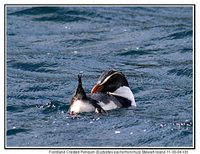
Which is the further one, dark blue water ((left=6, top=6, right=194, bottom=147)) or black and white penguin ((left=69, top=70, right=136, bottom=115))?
black and white penguin ((left=69, top=70, right=136, bottom=115))

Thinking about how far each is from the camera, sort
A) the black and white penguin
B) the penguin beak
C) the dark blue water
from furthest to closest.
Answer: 1. the penguin beak
2. the black and white penguin
3. the dark blue water

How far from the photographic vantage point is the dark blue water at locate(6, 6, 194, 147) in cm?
1099

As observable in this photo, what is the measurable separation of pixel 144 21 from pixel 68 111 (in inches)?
299

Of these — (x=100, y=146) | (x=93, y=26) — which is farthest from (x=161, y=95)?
(x=93, y=26)

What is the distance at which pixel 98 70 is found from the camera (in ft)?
50.3

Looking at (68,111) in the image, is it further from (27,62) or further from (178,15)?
(178,15)

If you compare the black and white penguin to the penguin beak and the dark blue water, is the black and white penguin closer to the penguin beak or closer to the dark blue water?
the penguin beak

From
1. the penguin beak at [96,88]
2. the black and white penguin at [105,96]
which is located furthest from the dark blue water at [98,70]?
the penguin beak at [96,88]

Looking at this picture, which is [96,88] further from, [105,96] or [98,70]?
[98,70]

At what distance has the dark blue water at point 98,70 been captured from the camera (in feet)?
36.1

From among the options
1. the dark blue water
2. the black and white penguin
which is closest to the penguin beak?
the black and white penguin

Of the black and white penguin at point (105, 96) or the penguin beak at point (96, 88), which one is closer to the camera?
the black and white penguin at point (105, 96)

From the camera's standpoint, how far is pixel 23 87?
1377cm

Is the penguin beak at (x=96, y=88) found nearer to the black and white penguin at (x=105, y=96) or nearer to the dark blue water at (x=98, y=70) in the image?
the black and white penguin at (x=105, y=96)
